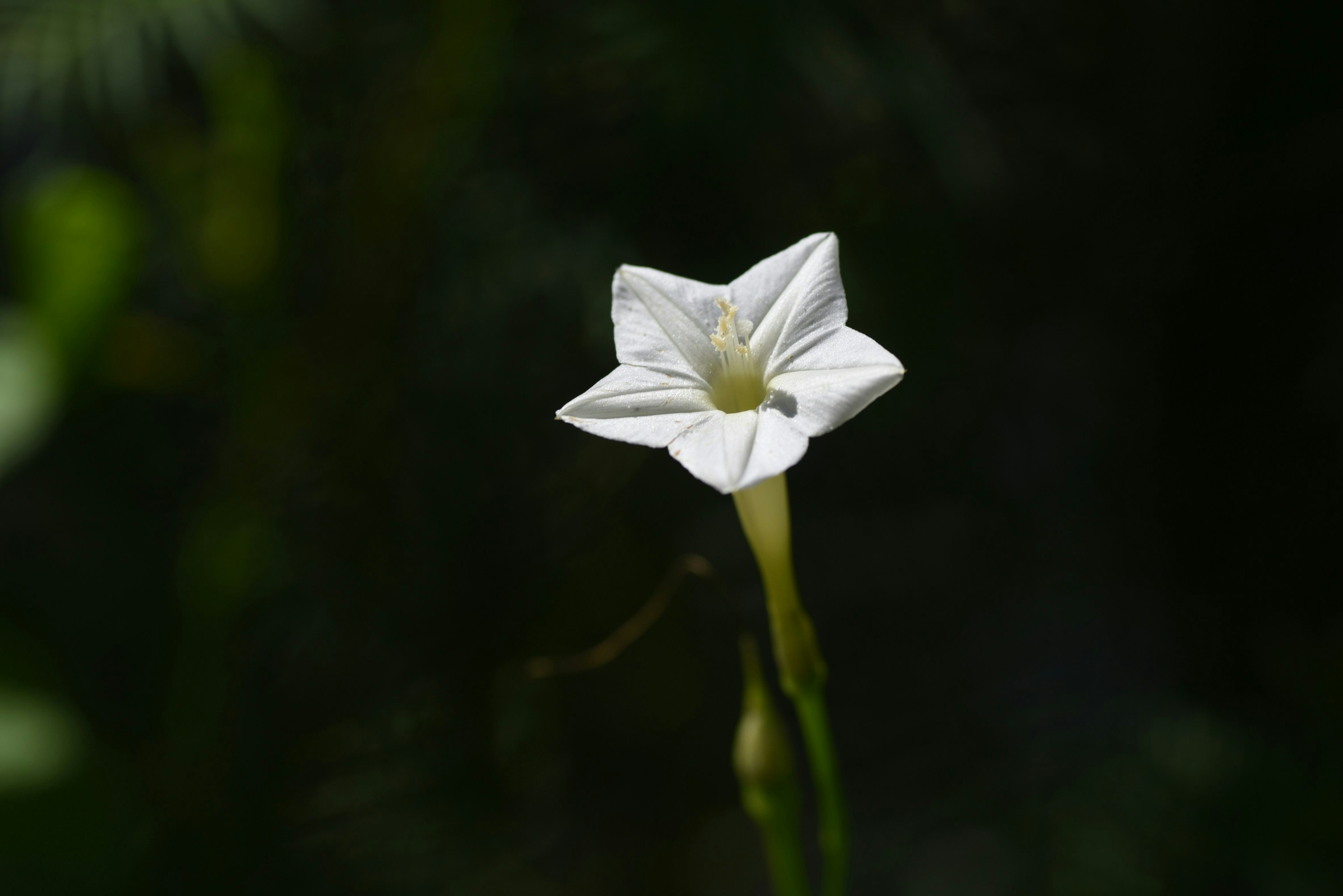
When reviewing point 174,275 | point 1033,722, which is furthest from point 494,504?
point 1033,722

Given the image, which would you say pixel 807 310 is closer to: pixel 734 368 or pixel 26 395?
pixel 734 368

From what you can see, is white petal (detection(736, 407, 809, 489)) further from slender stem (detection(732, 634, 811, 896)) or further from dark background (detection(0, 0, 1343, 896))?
dark background (detection(0, 0, 1343, 896))

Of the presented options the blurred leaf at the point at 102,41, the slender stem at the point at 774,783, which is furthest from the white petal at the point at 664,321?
the blurred leaf at the point at 102,41

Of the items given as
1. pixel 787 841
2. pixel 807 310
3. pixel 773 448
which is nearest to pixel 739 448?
pixel 773 448

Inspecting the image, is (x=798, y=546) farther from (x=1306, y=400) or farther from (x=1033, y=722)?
(x=1306, y=400)

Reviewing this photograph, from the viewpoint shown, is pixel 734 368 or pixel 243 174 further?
pixel 243 174

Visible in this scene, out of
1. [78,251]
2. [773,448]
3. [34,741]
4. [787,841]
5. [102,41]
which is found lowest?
[787,841]

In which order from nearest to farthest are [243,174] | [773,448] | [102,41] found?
1. [773,448]
2. [102,41]
3. [243,174]
